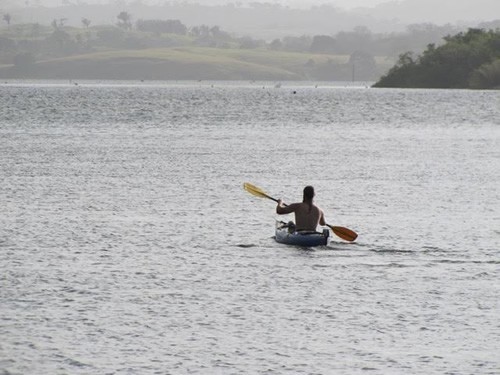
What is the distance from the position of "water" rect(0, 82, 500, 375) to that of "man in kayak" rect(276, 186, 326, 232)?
112 cm

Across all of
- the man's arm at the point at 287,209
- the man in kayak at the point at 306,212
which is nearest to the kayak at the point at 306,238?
the man in kayak at the point at 306,212

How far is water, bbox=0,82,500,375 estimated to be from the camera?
26594mm

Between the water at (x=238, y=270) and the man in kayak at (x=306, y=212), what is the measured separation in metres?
1.12

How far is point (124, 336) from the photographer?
28.0m

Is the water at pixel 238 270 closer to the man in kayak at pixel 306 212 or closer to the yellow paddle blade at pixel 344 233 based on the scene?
the yellow paddle blade at pixel 344 233

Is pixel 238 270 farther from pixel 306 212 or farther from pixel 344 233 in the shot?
pixel 344 233

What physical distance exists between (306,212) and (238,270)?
530 cm

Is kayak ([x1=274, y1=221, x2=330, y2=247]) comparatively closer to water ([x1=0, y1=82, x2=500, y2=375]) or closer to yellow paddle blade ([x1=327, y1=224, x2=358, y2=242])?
water ([x1=0, y1=82, x2=500, y2=375])

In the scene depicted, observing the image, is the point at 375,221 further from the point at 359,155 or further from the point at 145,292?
the point at 359,155

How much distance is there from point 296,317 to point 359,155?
59.6 meters

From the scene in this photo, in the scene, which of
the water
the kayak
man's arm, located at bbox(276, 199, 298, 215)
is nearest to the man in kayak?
Result: man's arm, located at bbox(276, 199, 298, 215)

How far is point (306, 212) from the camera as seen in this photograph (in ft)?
134

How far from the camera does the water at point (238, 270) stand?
2659 cm

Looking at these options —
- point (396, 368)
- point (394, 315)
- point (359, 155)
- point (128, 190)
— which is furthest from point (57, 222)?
point (359, 155)
